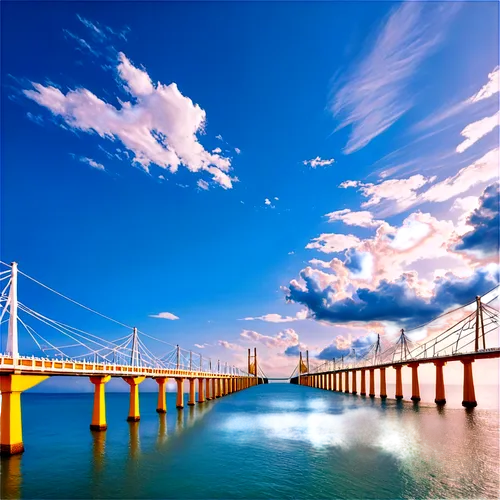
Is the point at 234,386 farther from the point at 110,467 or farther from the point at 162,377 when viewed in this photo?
the point at 110,467

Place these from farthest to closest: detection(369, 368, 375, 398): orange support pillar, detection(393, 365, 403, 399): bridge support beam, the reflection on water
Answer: detection(369, 368, 375, 398): orange support pillar → detection(393, 365, 403, 399): bridge support beam → the reflection on water

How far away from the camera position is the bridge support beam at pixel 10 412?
3238 cm

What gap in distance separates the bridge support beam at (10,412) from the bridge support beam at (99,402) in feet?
43.1

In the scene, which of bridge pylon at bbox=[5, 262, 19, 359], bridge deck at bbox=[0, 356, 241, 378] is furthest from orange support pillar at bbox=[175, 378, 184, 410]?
bridge pylon at bbox=[5, 262, 19, 359]

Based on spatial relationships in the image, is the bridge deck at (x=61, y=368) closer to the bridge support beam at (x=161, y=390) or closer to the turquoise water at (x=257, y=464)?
the turquoise water at (x=257, y=464)

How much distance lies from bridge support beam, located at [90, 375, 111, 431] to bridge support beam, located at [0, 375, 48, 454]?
13.1 meters

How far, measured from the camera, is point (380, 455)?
114 ft

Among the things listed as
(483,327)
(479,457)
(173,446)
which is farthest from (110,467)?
(483,327)

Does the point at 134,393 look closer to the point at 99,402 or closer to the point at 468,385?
the point at 99,402

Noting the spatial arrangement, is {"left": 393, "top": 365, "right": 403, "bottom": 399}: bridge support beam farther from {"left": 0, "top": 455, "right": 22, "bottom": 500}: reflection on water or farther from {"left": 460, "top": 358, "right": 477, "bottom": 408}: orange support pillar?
{"left": 0, "top": 455, "right": 22, "bottom": 500}: reflection on water

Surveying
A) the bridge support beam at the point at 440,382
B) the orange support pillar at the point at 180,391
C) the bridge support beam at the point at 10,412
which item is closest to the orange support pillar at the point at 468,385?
the bridge support beam at the point at 440,382

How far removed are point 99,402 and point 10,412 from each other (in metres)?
16.7

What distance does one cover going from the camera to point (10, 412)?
106 ft

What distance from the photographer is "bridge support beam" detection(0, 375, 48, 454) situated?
32.4 m
